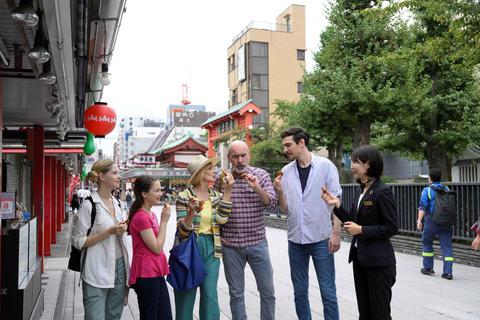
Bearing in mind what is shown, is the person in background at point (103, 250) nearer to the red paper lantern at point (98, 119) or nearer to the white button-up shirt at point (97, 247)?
the white button-up shirt at point (97, 247)

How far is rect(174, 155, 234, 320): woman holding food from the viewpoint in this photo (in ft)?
14.7

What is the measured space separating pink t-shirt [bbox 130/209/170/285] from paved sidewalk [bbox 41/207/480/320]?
79.9 inches

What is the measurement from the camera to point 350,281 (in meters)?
8.09

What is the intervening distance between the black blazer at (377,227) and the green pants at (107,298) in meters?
2.09

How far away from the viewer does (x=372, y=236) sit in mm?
3906

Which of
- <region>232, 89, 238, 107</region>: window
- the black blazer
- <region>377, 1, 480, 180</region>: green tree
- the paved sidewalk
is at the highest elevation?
<region>232, 89, 238, 107</region>: window

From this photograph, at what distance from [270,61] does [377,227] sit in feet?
130

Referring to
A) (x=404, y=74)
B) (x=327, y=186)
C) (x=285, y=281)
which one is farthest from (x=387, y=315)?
(x=404, y=74)

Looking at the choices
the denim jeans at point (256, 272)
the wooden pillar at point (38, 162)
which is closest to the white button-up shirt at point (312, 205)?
the denim jeans at point (256, 272)

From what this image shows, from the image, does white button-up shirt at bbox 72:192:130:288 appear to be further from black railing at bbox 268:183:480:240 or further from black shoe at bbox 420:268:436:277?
black railing at bbox 268:183:480:240

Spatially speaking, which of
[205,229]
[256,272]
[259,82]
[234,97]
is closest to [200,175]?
[205,229]

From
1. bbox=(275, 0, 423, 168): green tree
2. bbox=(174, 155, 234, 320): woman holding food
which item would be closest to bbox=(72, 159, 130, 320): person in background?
bbox=(174, 155, 234, 320): woman holding food

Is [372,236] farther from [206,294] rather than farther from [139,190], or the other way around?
[139,190]

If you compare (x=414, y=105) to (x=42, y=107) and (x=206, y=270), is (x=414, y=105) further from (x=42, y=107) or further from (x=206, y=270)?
(x=206, y=270)
